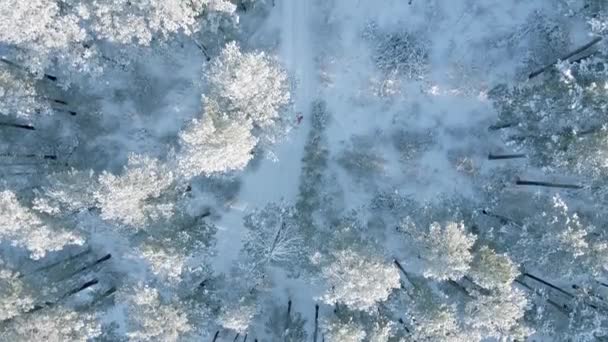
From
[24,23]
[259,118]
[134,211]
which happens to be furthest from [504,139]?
[24,23]

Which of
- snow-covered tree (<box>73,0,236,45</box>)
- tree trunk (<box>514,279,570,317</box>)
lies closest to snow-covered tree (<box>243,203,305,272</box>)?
snow-covered tree (<box>73,0,236,45</box>)

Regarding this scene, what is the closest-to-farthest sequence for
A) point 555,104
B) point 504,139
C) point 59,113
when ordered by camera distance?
1. point 555,104
2. point 504,139
3. point 59,113

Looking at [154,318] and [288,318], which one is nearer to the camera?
[154,318]

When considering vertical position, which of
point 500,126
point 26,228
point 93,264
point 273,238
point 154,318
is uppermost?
point 500,126

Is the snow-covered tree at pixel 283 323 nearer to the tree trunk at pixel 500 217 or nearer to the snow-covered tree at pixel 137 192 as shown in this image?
the snow-covered tree at pixel 137 192

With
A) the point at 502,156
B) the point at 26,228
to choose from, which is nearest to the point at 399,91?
the point at 502,156

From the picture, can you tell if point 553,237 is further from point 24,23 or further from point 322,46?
point 24,23

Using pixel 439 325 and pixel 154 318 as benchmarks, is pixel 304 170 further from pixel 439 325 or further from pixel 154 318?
pixel 154 318
